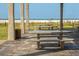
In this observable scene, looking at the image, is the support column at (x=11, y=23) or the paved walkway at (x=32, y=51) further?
the support column at (x=11, y=23)

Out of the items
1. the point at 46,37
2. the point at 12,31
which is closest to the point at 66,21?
the point at 12,31

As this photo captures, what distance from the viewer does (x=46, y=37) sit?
7.68m

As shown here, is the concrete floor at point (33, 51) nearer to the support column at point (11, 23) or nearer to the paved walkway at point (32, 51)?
the paved walkway at point (32, 51)

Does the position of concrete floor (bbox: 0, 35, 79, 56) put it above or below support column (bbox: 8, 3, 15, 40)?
below

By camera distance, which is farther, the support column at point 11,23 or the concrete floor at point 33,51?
the support column at point 11,23

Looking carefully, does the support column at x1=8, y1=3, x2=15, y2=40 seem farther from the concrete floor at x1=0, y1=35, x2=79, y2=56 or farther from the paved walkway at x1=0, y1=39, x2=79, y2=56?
A: the paved walkway at x1=0, y1=39, x2=79, y2=56

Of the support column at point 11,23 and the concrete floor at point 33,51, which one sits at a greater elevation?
the support column at point 11,23

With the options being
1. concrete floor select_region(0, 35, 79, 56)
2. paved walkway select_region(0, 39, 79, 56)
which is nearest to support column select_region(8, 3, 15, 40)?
concrete floor select_region(0, 35, 79, 56)

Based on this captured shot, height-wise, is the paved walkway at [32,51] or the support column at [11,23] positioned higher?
the support column at [11,23]

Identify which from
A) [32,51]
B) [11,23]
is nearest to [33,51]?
[32,51]

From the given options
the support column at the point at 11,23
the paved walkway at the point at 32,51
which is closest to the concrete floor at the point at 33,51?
the paved walkway at the point at 32,51

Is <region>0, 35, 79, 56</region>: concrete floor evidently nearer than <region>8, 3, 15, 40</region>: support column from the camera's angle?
Yes

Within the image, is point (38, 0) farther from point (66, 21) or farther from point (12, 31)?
point (66, 21)

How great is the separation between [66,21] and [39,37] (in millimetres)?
23018
